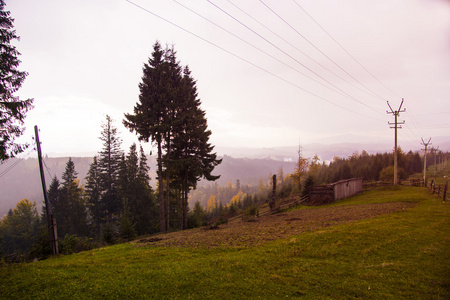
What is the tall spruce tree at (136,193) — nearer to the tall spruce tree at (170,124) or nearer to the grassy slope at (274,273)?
the tall spruce tree at (170,124)

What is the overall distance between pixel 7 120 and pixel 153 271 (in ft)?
46.2

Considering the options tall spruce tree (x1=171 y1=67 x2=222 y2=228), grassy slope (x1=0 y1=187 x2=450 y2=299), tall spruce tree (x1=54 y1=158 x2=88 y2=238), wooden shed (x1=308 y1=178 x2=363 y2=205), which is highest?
tall spruce tree (x1=171 y1=67 x2=222 y2=228)

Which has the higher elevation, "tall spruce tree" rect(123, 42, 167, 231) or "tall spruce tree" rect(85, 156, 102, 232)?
"tall spruce tree" rect(123, 42, 167, 231)

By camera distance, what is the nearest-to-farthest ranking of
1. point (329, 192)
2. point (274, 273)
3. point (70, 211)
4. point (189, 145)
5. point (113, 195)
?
point (274, 273) → point (189, 145) → point (329, 192) → point (113, 195) → point (70, 211)

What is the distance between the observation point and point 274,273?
696cm

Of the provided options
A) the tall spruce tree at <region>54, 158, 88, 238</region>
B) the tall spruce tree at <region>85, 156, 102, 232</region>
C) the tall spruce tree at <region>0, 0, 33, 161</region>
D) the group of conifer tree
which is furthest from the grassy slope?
the tall spruce tree at <region>54, 158, 88, 238</region>

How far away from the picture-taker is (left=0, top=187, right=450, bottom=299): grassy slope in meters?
5.72

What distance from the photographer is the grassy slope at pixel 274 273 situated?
572 centimetres

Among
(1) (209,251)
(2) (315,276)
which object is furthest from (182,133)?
(2) (315,276)

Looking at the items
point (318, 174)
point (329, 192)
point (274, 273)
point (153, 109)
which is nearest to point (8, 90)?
point (153, 109)

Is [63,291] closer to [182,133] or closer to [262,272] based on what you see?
[262,272]

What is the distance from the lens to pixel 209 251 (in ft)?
33.9

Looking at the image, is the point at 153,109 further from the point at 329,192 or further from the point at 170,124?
the point at 329,192

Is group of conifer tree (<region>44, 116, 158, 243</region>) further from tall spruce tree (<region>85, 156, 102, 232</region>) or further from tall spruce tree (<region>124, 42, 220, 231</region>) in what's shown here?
tall spruce tree (<region>124, 42, 220, 231</region>)
